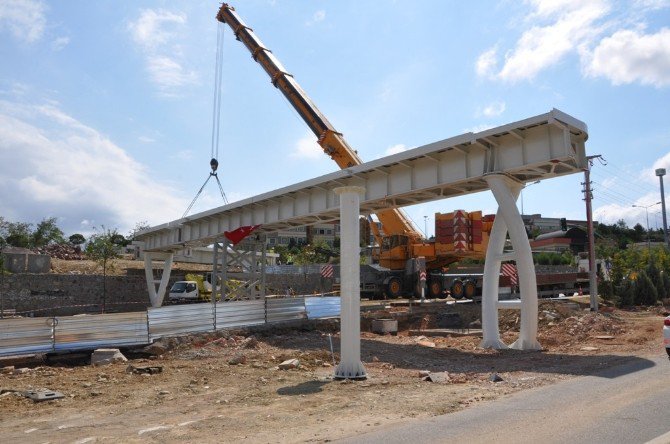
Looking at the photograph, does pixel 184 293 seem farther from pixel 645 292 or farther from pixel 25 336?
pixel 645 292

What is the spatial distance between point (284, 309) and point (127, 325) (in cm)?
611

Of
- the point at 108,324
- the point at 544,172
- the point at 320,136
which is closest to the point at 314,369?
the point at 108,324

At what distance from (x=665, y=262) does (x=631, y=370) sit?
123ft

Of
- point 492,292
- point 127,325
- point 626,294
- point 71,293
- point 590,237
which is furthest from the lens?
point 71,293

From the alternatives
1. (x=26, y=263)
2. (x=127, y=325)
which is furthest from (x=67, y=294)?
(x=127, y=325)

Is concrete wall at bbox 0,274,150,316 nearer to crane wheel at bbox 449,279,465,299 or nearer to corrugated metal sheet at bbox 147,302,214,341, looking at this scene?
corrugated metal sheet at bbox 147,302,214,341

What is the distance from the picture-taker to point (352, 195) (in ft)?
37.7

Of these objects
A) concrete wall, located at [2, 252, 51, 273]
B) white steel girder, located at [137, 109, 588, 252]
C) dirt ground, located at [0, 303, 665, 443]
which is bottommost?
dirt ground, located at [0, 303, 665, 443]

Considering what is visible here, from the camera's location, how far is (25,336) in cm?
1393

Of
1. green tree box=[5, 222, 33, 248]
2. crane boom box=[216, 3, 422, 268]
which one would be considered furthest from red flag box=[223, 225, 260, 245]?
green tree box=[5, 222, 33, 248]

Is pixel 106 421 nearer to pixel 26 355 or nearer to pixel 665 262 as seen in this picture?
pixel 26 355

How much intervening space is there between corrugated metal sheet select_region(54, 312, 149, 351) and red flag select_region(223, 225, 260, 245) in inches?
454

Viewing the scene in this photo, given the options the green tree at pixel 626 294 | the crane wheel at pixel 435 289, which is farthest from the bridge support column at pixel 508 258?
the green tree at pixel 626 294

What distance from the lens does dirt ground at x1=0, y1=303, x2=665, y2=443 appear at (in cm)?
739
